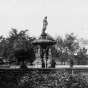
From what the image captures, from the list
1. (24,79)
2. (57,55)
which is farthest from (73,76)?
(57,55)

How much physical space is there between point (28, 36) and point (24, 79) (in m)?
48.9

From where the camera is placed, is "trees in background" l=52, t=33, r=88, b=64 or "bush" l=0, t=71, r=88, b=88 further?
"trees in background" l=52, t=33, r=88, b=64

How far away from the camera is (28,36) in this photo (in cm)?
5772

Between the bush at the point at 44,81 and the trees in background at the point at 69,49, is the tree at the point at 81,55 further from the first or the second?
the bush at the point at 44,81

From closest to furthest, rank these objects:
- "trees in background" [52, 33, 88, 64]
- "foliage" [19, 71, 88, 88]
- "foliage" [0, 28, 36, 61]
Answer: "foliage" [19, 71, 88, 88] < "foliage" [0, 28, 36, 61] < "trees in background" [52, 33, 88, 64]

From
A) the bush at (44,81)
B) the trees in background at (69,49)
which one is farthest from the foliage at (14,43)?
the bush at (44,81)

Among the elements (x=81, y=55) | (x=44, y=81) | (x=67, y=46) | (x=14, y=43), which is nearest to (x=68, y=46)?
(x=67, y=46)

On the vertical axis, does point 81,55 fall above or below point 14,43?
below

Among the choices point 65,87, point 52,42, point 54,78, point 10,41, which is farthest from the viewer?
point 10,41

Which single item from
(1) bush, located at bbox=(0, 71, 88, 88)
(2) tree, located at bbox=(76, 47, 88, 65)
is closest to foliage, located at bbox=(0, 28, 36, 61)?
(2) tree, located at bbox=(76, 47, 88, 65)

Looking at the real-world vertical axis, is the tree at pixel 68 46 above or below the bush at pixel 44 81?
above

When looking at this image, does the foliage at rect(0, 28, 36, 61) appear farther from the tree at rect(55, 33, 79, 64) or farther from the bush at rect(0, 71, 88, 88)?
the bush at rect(0, 71, 88, 88)

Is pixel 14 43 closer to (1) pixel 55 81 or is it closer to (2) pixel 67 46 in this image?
(2) pixel 67 46

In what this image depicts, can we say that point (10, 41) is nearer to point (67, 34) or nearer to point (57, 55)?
point (57, 55)
